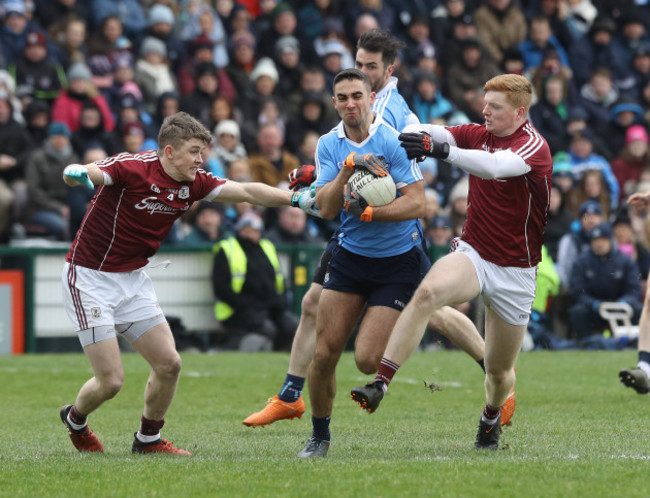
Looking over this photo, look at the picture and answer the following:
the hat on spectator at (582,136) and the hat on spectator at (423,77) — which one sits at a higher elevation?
the hat on spectator at (423,77)

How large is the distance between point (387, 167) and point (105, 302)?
2088 millimetres

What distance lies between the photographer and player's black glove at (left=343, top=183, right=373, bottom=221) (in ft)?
26.2

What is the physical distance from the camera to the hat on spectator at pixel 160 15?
60.6ft

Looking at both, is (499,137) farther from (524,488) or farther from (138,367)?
(138,367)

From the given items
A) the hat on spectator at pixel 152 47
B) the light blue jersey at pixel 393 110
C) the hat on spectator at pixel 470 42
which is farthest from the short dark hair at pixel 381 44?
the hat on spectator at pixel 470 42

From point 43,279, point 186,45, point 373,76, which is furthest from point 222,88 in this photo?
point 373,76

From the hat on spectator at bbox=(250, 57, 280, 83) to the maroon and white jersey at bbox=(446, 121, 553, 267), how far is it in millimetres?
10927

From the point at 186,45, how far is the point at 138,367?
6.28 m

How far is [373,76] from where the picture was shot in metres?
9.45

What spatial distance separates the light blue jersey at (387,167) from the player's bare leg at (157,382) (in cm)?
138

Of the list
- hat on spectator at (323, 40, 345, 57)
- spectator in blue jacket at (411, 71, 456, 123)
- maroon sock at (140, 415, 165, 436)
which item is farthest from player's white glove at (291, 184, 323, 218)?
hat on spectator at (323, 40, 345, 57)

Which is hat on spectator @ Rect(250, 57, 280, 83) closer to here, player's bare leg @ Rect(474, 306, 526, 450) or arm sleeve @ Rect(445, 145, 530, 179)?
player's bare leg @ Rect(474, 306, 526, 450)

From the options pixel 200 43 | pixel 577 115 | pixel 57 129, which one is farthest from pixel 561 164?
pixel 57 129

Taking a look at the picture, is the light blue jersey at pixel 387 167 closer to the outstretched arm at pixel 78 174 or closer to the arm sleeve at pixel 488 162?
the arm sleeve at pixel 488 162
